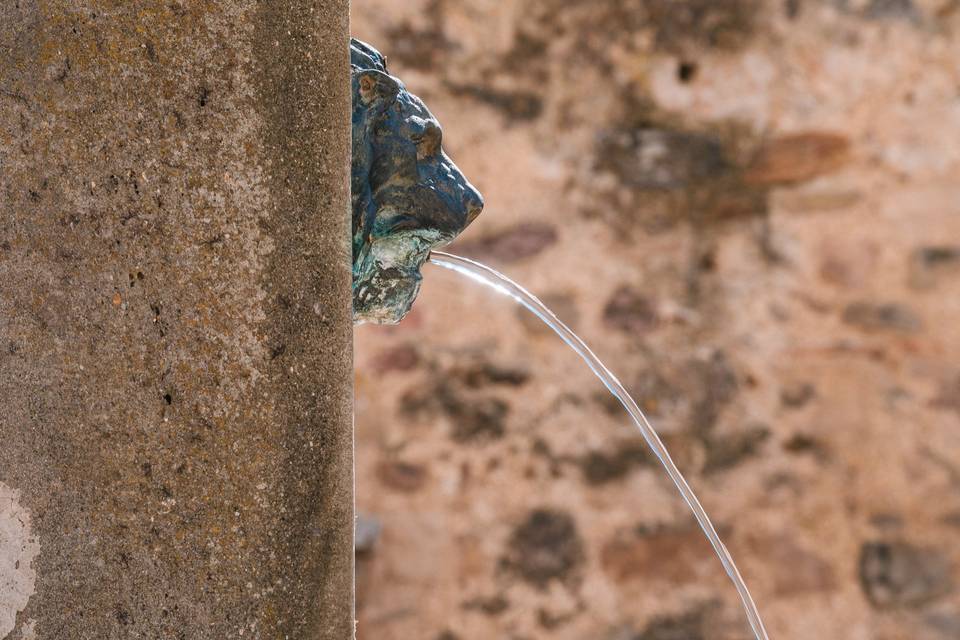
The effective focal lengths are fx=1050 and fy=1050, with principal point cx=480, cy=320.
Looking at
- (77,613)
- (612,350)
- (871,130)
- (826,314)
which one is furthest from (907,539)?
(77,613)

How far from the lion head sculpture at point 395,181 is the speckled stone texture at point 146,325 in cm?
20

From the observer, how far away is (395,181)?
0.95 meters

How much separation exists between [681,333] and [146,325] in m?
2.10

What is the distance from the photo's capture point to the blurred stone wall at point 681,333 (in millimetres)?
2498

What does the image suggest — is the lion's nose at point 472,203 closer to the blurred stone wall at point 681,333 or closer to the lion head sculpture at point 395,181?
the lion head sculpture at point 395,181

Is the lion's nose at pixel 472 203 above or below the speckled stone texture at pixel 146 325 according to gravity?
above

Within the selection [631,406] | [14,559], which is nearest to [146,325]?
[14,559]

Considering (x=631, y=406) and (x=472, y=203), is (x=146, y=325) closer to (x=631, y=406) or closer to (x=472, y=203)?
(x=472, y=203)

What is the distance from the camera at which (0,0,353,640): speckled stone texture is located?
0.69 metres

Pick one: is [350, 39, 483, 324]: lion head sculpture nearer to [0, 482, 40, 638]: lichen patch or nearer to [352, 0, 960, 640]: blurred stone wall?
[0, 482, 40, 638]: lichen patch

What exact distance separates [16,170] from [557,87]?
81.3 inches

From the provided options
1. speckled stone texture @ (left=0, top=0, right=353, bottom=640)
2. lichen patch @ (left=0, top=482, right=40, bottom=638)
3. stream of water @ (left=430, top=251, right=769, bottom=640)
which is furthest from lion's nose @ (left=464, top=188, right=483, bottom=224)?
lichen patch @ (left=0, top=482, right=40, bottom=638)

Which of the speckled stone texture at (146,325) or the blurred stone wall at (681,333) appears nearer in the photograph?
the speckled stone texture at (146,325)

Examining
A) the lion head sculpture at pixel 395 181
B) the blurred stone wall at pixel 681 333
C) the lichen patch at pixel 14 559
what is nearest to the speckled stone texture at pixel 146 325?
the lichen patch at pixel 14 559
